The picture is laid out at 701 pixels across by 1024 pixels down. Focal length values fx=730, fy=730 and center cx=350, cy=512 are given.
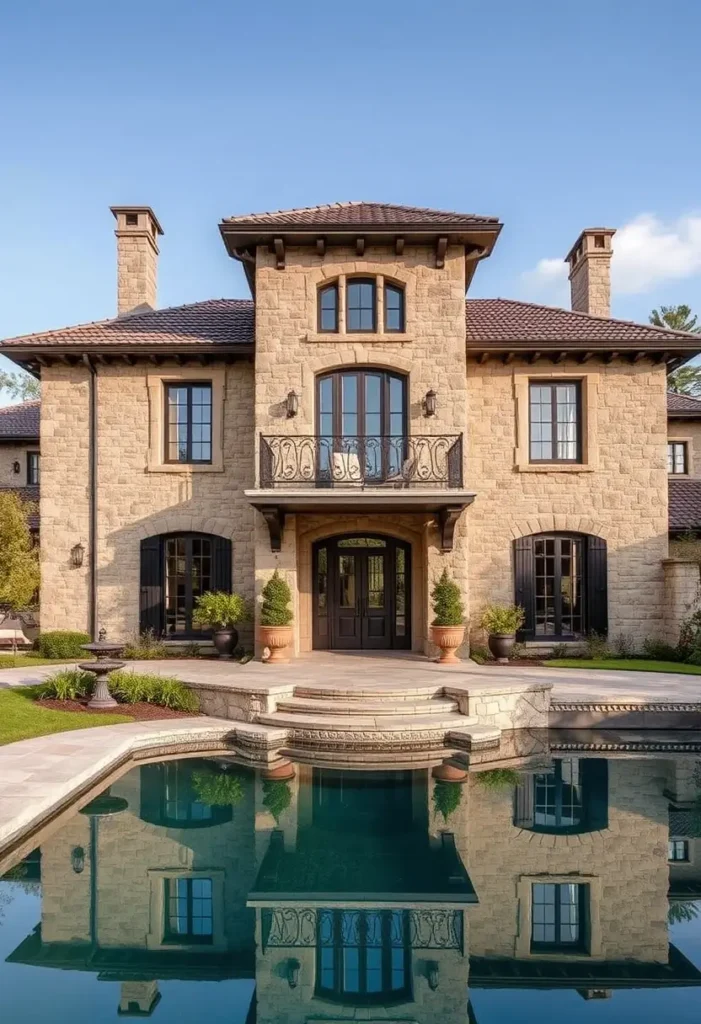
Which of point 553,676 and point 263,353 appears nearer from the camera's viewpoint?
point 553,676

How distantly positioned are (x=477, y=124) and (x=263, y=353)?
583 cm

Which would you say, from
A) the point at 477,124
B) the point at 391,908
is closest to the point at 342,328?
the point at 477,124

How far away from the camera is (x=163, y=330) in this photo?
16406 millimetres

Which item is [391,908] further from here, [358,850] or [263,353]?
[263,353]

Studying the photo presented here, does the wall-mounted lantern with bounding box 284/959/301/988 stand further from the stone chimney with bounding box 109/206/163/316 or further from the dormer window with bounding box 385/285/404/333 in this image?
the stone chimney with bounding box 109/206/163/316

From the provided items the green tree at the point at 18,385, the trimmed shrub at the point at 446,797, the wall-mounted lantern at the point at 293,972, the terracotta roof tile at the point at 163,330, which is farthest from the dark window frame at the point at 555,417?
the green tree at the point at 18,385

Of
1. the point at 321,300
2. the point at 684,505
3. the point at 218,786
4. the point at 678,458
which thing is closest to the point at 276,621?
the point at 218,786

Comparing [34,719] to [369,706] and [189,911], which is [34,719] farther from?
[189,911]

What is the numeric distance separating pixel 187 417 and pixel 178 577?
3.60 meters

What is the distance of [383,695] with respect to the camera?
36.7 ft

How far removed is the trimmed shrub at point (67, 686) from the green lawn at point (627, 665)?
28.8 feet

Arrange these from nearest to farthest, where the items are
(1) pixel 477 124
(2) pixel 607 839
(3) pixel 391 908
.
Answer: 1. (3) pixel 391 908
2. (2) pixel 607 839
3. (1) pixel 477 124

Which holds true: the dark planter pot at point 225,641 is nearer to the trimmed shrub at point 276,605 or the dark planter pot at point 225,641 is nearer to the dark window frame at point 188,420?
the trimmed shrub at point 276,605

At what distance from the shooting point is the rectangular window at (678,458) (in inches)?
840
